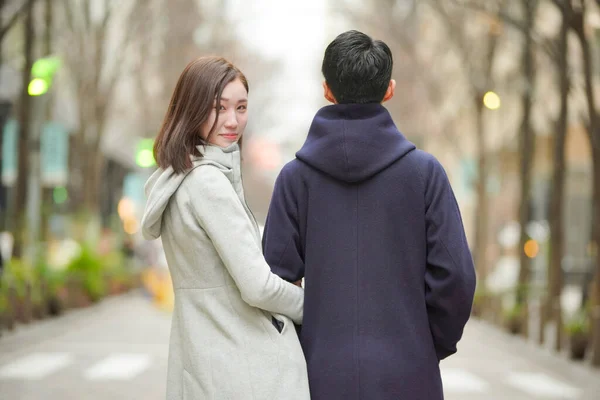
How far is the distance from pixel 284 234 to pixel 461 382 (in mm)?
8613

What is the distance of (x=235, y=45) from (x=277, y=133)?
16225 millimetres

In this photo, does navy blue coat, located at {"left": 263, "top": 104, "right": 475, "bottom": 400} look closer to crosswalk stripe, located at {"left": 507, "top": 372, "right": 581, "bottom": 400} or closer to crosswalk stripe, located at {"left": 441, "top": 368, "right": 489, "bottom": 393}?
crosswalk stripe, located at {"left": 441, "top": 368, "right": 489, "bottom": 393}

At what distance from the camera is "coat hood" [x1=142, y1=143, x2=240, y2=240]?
3.31 m

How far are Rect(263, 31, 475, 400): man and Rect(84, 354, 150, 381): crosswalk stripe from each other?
8.31m

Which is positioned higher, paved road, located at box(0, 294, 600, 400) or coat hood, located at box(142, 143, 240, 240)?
coat hood, located at box(142, 143, 240, 240)

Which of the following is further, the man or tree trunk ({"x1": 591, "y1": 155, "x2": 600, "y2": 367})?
tree trunk ({"x1": 591, "y1": 155, "x2": 600, "y2": 367})

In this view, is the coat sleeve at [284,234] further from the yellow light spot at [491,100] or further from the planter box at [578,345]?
the yellow light spot at [491,100]

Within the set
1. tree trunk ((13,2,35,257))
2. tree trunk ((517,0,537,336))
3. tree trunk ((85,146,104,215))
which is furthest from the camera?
tree trunk ((85,146,104,215))

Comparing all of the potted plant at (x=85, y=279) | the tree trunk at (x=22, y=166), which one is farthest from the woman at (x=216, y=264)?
the potted plant at (x=85, y=279)

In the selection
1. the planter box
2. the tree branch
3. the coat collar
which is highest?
the tree branch

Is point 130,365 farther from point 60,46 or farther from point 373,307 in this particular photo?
point 60,46

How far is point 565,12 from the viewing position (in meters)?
13.5

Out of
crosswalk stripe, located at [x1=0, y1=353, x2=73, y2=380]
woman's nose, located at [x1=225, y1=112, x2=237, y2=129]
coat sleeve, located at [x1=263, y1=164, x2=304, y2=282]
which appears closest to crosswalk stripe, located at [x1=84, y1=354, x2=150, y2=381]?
crosswalk stripe, located at [x1=0, y1=353, x2=73, y2=380]

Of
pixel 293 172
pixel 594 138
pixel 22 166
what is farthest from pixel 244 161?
pixel 293 172
